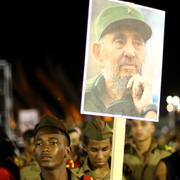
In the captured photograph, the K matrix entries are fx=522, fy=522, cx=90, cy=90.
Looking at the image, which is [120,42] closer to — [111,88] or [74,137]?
[111,88]

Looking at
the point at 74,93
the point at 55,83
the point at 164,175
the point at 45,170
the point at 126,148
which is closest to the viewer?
the point at 45,170

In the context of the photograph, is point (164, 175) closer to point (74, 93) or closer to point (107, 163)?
point (107, 163)

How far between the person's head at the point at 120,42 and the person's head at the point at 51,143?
0.50m

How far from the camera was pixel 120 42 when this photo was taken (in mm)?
3637

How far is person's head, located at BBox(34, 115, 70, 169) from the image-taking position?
11.5 feet

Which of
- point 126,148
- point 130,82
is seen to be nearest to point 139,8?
point 130,82

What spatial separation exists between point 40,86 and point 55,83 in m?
0.91

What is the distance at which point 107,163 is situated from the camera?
4.24 m

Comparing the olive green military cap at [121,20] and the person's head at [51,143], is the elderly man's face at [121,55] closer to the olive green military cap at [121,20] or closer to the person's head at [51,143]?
the olive green military cap at [121,20]

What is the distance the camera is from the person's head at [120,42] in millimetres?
3584

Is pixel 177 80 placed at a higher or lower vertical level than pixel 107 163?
higher

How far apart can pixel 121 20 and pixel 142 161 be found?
245cm

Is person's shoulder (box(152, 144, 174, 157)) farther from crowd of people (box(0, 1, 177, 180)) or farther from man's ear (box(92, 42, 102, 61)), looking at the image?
man's ear (box(92, 42, 102, 61))

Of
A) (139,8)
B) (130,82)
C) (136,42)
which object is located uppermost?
(139,8)
